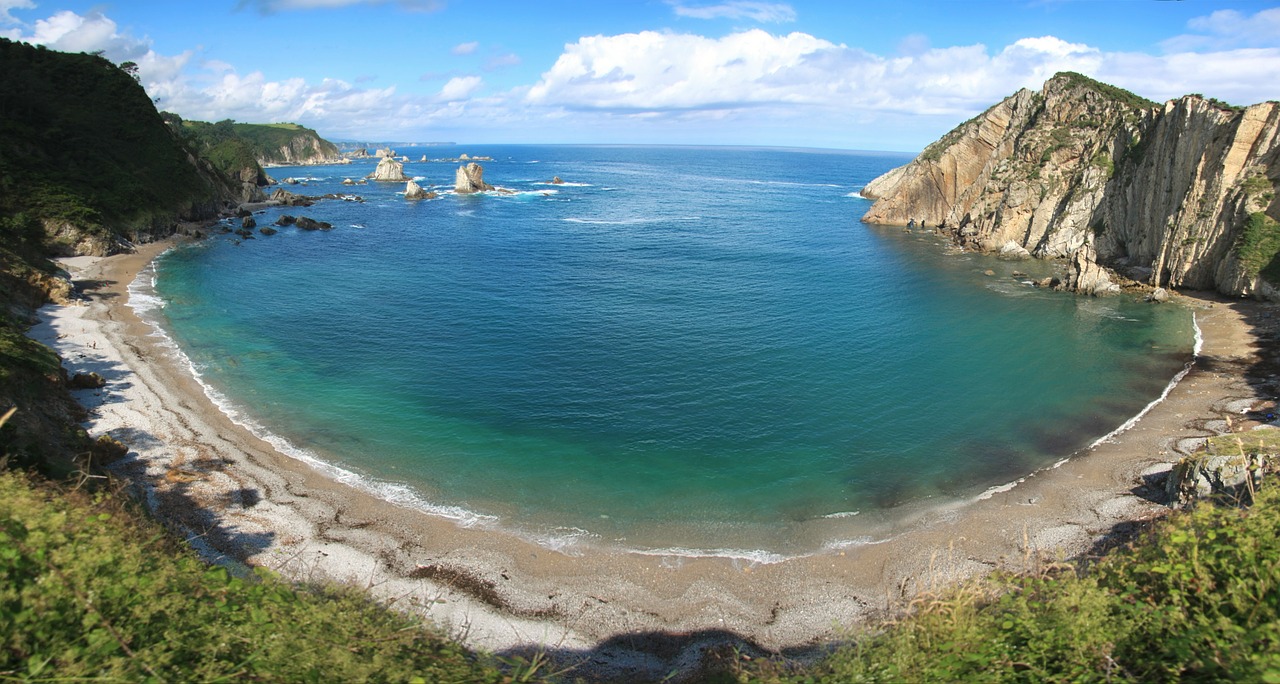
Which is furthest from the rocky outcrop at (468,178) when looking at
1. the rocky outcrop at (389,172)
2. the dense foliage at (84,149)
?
the dense foliage at (84,149)

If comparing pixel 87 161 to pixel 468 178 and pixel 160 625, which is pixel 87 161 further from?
pixel 160 625

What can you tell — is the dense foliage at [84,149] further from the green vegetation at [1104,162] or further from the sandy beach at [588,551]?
the green vegetation at [1104,162]

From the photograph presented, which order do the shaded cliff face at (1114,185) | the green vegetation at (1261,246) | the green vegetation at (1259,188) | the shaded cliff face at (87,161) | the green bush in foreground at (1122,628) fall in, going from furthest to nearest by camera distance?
the shaded cliff face at (87,161), the shaded cliff face at (1114,185), the green vegetation at (1259,188), the green vegetation at (1261,246), the green bush in foreground at (1122,628)

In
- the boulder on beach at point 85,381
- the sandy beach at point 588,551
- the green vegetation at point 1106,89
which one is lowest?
the sandy beach at point 588,551

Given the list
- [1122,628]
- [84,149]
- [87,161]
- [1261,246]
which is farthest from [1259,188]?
[84,149]

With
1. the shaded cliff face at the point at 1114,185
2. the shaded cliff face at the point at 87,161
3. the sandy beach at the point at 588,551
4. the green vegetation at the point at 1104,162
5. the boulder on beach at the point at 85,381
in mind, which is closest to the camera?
the sandy beach at the point at 588,551

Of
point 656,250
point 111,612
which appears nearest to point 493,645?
point 111,612

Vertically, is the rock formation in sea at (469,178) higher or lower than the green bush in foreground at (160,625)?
higher

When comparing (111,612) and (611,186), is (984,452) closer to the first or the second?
(111,612)
